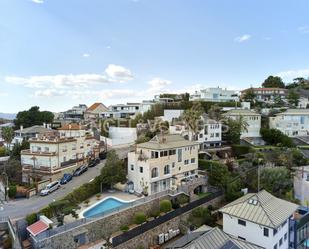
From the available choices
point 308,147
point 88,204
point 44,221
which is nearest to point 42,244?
point 44,221

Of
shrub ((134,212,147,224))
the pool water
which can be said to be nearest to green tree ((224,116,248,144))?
the pool water

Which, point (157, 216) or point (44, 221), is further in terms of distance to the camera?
point (157, 216)

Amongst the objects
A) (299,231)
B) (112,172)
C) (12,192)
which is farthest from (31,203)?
(299,231)

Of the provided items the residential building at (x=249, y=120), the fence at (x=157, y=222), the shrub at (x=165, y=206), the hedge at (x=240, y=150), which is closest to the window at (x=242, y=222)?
the fence at (x=157, y=222)

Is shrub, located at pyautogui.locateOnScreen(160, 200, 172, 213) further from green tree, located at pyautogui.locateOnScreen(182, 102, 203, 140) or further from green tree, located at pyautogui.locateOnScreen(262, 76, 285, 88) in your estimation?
green tree, located at pyautogui.locateOnScreen(262, 76, 285, 88)

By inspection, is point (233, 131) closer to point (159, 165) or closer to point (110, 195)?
Result: point (159, 165)

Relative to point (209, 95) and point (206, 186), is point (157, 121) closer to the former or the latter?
point (206, 186)

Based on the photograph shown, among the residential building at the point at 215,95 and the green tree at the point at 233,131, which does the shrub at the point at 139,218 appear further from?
the residential building at the point at 215,95
